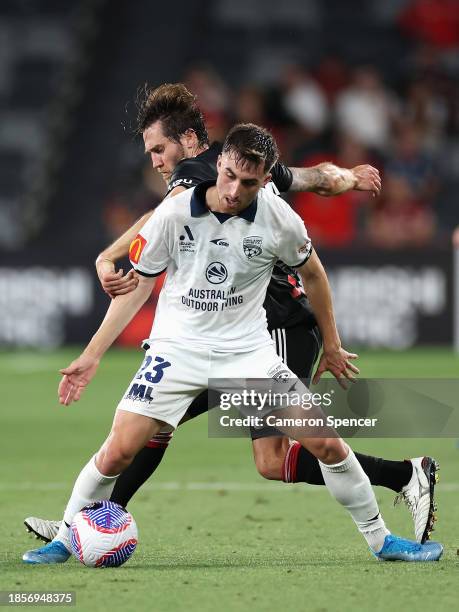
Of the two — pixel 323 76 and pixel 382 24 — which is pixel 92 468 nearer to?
pixel 323 76

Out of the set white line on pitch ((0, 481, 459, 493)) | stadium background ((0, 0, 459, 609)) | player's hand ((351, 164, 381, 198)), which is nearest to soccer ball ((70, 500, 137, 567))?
player's hand ((351, 164, 381, 198))

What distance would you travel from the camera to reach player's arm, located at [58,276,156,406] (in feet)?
17.5

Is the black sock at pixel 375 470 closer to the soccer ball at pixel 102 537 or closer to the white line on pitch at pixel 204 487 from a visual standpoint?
the soccer ball at pixel 102 537

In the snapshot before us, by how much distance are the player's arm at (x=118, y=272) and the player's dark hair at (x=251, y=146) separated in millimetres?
380

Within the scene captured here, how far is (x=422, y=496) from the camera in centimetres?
571

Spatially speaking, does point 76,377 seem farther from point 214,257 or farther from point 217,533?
point 217,533

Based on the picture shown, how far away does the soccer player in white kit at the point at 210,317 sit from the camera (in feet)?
17.5

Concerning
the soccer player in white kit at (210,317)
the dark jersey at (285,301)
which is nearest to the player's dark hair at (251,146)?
the soccer player in white kit at (210,317)

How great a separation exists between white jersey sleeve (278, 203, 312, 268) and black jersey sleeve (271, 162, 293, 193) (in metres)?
0.40

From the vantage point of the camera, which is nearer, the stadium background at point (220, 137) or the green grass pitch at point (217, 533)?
the green grass pitch at point (217, 533)

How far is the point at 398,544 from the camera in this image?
5496 millimetres

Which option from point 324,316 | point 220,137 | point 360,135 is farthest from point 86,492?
point 360,135

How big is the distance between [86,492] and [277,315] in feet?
3.96

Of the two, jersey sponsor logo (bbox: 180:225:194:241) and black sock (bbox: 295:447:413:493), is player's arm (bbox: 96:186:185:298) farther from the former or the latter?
black sock (bbox: 295:447:413:493)
